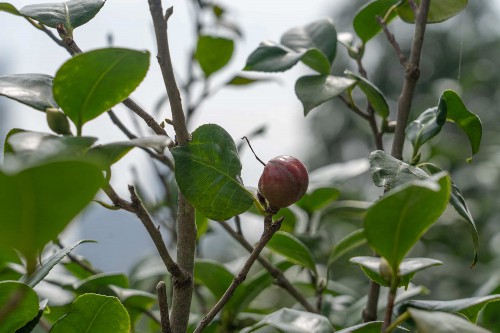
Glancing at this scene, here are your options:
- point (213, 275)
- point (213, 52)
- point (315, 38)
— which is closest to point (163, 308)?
point (213, 275)

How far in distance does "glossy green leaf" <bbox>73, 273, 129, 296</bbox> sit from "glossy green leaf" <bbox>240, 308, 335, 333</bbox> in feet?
0.95

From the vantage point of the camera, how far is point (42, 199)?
335 mm

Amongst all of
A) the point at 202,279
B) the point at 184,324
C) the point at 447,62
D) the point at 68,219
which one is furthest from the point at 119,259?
the point at 447,62

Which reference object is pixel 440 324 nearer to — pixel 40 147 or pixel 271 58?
pixel 40 147

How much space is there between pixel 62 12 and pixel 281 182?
268 mm

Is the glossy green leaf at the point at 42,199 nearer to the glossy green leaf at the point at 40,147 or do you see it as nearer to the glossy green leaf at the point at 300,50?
the glossy green leaf at the point at 40,147

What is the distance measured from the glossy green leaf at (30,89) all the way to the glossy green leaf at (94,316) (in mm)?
167

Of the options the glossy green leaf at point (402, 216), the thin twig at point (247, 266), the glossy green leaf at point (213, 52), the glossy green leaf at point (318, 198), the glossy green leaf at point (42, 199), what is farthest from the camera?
the glossy green leaf at point (213, 52)

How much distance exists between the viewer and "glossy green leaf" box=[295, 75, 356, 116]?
0.70 meters

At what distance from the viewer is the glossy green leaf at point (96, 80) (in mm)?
494

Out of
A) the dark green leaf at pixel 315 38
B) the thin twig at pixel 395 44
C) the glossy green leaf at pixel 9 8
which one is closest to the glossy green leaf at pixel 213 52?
the dark green leaf at pixel 315 38

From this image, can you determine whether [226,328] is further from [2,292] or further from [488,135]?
[488,135]

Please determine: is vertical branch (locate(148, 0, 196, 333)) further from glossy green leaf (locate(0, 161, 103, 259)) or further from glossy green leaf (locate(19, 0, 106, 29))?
glossy green leaf (locate(0, 161, 103, 259))

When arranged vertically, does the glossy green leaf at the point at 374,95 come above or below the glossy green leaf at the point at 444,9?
below
